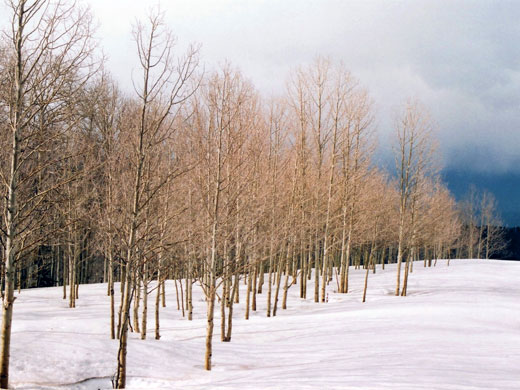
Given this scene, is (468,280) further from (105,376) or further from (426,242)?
(105,376)

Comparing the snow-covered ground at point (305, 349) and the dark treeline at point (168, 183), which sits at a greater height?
the dark treeline at point (168, 183)

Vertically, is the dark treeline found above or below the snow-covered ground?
above

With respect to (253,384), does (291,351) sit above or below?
below

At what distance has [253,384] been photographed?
645 cm

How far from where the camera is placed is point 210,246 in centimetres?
1053

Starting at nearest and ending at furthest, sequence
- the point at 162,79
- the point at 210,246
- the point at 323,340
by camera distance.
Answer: the point at 162,79
the point at 210,246
the point at 323,340

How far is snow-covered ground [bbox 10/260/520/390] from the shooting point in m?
6.84

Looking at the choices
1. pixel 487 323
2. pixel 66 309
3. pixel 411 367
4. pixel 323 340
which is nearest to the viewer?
pixel 411 367

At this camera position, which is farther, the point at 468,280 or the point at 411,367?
the point at 468,280

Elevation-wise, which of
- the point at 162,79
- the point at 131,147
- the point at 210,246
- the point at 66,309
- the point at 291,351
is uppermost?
the point at 162,79

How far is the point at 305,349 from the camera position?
10.8 m

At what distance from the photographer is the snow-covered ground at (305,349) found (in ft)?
22.5

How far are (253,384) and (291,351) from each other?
448cm

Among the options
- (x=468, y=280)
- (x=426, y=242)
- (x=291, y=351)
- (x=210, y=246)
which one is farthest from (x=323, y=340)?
(x=426, y=242)
